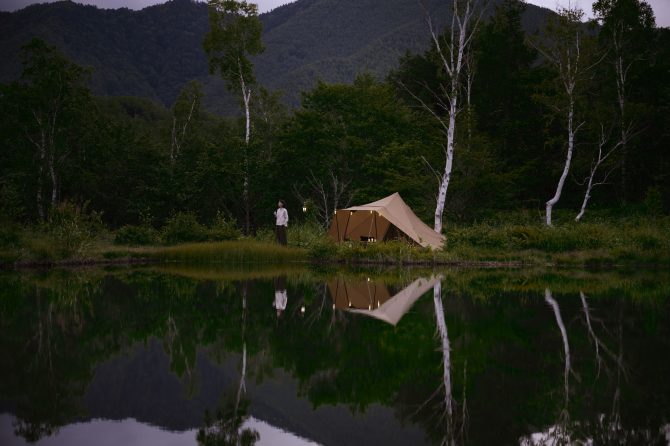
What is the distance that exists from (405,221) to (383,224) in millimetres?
1006

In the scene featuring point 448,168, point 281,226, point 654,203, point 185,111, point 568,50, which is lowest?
point 281,226

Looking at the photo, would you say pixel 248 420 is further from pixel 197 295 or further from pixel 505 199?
pixel 505 199

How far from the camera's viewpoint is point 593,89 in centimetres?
3947

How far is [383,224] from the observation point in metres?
25.0

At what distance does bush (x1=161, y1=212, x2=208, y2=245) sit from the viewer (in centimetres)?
2648

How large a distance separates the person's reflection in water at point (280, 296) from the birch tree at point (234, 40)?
1608 centimetres

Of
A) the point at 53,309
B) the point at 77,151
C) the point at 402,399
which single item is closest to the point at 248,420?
the point at 402,399

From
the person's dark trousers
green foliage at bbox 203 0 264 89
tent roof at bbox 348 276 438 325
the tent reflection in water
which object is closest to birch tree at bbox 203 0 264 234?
green foliage at bbox 203 0 264 89

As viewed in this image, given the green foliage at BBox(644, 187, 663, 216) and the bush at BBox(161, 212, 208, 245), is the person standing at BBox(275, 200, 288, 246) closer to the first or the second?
the bush at BBox(161, 212, 208, 245)

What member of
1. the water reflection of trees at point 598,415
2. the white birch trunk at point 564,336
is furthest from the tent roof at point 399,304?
the water reflection of trees at point 598,415

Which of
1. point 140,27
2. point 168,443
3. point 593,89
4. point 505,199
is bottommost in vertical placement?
point 168,443

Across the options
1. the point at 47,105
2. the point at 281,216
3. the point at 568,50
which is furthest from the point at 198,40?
the point at 281,216

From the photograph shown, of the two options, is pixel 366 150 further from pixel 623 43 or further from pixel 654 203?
pixel 623 43

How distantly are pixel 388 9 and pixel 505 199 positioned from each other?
68.1 meters
